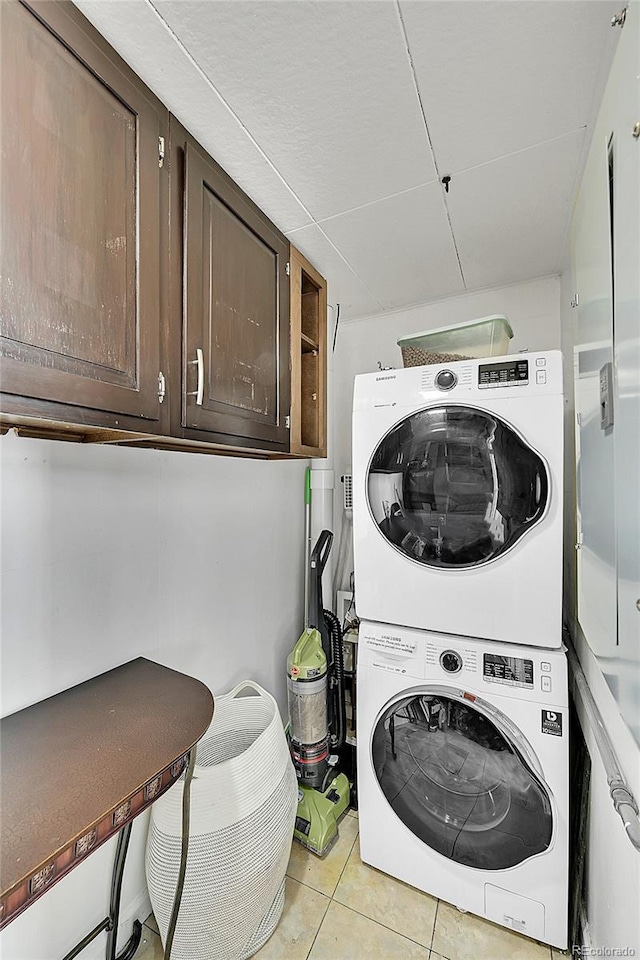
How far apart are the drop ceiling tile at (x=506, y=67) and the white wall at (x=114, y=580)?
1.22 meters

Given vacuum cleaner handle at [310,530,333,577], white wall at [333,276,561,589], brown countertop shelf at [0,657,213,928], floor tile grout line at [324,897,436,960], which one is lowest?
floor tile grout line at [324,897,436,960]

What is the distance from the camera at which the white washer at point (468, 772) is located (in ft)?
4.15

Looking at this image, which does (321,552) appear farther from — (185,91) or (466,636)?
(185,91)

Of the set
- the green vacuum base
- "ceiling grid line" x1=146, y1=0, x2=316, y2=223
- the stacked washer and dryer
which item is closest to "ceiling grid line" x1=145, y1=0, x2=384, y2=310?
"ceiling grid line" x1=146, y1=0, x2=316, y2=223

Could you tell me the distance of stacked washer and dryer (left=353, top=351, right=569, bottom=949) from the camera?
4.20ft

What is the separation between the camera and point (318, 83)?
102cm

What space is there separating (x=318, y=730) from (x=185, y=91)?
85.6 inches

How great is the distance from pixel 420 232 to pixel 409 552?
122cm

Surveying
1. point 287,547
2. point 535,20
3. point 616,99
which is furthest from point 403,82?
point 287,547

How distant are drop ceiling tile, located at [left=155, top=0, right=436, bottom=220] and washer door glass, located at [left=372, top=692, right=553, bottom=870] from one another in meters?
1.70

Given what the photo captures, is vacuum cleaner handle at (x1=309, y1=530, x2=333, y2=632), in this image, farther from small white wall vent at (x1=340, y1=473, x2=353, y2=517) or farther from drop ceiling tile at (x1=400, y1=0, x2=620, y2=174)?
drop ceiling tile at (x1=400, y1=0, x2=620, y2=174)

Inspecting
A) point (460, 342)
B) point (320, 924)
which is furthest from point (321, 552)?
point (320, 924)

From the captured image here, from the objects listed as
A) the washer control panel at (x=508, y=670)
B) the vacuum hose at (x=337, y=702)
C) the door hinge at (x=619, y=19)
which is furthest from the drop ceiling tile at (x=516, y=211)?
the vacuum hose at (x=337, y=702)

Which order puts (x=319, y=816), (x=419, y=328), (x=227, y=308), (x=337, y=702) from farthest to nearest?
(x=419, y=328), (x=337, y=702), (x=319, y=816), (x=227, y=308)
